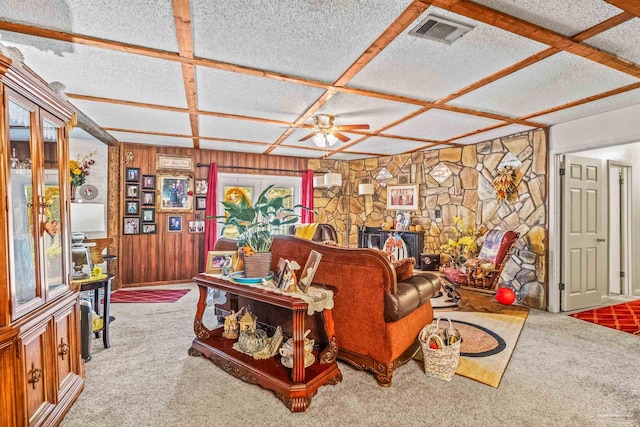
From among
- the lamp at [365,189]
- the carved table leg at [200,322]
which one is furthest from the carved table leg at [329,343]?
the lamp at [365,189]

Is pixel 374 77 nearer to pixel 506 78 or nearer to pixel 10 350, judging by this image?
pixel 506 78

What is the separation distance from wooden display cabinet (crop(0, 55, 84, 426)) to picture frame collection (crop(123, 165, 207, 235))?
3.75 m

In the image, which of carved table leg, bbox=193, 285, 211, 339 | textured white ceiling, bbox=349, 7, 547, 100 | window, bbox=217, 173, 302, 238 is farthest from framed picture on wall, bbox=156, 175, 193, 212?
textured white ceiling, bbox=349, 7, 547, 100

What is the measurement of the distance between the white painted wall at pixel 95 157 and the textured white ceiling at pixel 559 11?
5.56 metres

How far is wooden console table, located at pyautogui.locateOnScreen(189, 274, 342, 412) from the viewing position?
84.5 inches

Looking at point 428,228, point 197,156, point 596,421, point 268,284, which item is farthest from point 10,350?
point 428,228

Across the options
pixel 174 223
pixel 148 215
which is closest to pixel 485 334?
pixel 174 223

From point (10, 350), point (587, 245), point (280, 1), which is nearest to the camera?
point (10, 350)

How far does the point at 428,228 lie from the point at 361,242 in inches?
64.8

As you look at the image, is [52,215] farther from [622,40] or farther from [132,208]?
[132,208]

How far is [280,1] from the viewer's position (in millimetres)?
1835

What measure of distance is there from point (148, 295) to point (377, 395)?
415cm

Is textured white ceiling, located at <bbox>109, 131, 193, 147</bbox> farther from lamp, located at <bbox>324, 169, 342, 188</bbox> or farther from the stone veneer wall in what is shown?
the stone veneer wall

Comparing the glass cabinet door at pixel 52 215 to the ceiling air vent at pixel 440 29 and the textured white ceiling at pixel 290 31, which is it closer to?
the textured white ceiling at pixel 290 31
